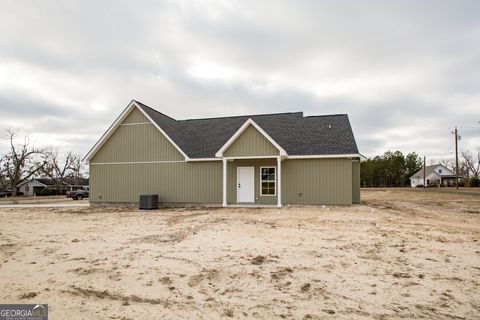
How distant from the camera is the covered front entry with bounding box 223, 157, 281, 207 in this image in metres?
16.4

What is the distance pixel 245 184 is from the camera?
1677 cm

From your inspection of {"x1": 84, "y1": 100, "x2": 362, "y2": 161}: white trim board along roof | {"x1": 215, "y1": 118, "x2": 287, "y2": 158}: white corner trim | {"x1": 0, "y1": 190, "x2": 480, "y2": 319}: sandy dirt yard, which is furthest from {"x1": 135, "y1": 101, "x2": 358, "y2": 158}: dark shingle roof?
{"x1": 0, "y1": 190, "x2": 480, "y2": 319}: sandy dirt yard

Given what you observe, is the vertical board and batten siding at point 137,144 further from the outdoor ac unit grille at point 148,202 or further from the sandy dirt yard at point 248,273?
the sandy dirt yard at point 248,273

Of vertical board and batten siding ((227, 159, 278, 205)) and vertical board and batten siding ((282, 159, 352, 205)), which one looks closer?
vertical board and batten siding ((282, 159, 352, 205))

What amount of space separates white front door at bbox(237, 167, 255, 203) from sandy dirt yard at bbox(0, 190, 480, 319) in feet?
24.6

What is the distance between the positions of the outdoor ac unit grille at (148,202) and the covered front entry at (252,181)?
3827 millimetres

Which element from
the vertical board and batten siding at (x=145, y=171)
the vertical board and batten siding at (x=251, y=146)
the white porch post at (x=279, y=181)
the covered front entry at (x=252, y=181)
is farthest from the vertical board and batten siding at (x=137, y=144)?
the white porch post at (x=279, y=181)

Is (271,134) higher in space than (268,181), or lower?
higher

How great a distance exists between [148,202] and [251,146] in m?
6.09

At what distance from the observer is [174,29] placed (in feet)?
44.0

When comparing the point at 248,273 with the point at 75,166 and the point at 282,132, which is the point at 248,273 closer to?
the point at 282,132

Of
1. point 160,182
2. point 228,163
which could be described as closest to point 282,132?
point 228,163

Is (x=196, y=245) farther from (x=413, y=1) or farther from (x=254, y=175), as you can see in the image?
(x=413, y=1)

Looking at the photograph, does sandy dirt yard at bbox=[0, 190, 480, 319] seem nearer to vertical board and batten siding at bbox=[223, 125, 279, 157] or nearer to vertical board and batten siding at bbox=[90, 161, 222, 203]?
vertical board and batten siding at bbox=[223, 125, 279, 157]
